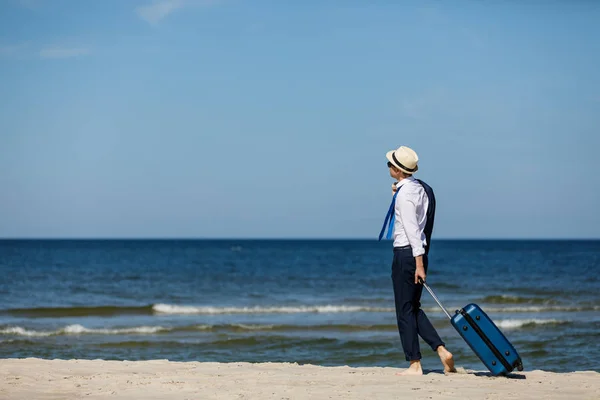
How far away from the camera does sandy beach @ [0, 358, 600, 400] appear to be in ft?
19.5

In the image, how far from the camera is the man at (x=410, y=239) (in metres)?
6.46

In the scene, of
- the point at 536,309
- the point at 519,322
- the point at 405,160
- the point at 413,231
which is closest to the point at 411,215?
the point at 413,231

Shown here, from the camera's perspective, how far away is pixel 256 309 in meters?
20.7

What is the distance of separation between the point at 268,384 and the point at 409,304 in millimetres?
1331

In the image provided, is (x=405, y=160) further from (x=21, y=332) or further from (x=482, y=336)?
(x=21, y=332)

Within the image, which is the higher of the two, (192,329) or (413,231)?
(413,231)

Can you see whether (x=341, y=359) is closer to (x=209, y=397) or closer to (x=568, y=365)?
(x=568, y=365)

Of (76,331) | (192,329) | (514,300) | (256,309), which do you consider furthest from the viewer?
(514,300)

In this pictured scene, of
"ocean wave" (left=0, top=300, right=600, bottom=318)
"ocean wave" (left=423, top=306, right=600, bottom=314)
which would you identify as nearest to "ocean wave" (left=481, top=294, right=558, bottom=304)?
"ocean wave" (left=0, top=300, right=600, bottom=318)

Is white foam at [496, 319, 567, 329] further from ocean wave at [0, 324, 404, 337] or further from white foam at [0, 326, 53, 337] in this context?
white foam at [0, 326, 53, 337]

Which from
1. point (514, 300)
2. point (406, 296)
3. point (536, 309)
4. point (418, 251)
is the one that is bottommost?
point (536, 309)

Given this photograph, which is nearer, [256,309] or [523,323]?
[523,323]

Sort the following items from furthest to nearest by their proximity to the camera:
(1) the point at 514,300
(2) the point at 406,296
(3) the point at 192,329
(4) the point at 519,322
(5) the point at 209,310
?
(1) the point at 514,300, (5) the point at 209,310, (4) the point at 519,322, (3) the point at 192,329, (2) the point at 406,296

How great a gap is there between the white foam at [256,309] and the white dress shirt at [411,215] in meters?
13.4
